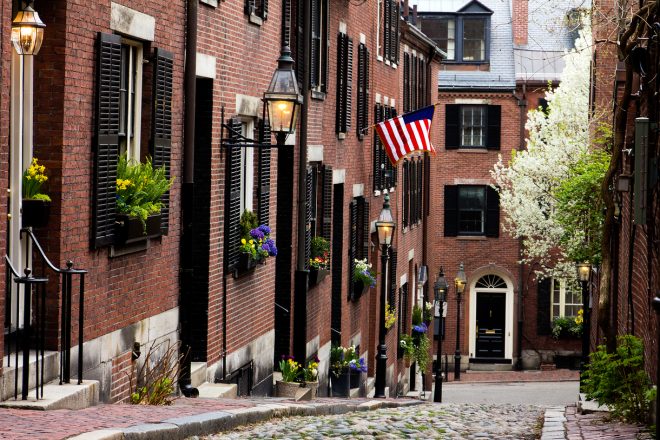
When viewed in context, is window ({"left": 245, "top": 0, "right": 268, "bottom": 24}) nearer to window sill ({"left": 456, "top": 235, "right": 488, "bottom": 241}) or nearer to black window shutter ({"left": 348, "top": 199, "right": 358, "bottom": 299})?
black window shutter ({"left": 348, "top": 199, "right": 358, "bottom": 299})

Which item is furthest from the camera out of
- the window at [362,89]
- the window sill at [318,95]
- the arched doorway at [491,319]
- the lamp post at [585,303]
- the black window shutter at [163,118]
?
the arched doorway at [491,319]

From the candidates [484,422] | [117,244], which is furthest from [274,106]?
[484,422]

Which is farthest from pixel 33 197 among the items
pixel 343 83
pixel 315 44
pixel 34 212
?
pixel 343 83

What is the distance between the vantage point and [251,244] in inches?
632

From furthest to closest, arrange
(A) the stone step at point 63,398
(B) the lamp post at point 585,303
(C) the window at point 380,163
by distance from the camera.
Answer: (C) the window at point 380,163, (B) the lamp post at point 585,303, (A) the stone step at point 63,398

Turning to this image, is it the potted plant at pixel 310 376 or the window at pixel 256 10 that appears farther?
the potted plant at pixel 310 376

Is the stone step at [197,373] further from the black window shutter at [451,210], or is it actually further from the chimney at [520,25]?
the chimney at [520,25]

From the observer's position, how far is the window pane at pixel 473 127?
46.5 meters

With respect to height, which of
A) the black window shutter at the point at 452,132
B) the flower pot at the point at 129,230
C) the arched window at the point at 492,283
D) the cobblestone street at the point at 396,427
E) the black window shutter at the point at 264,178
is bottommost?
the cobblestone street at the point at 396,427

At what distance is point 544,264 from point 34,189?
121ft

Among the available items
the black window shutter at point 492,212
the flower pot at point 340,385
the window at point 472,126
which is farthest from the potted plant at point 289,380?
the window at point 472,126

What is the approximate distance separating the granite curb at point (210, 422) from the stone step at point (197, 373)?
1009mm

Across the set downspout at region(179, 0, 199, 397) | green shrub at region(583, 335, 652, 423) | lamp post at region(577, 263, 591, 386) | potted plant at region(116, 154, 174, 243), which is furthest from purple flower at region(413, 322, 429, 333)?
potted plant at region(116, 154, 174, 243)

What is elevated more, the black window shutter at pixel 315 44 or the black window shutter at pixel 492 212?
the black window shutter at pixel 315 44
